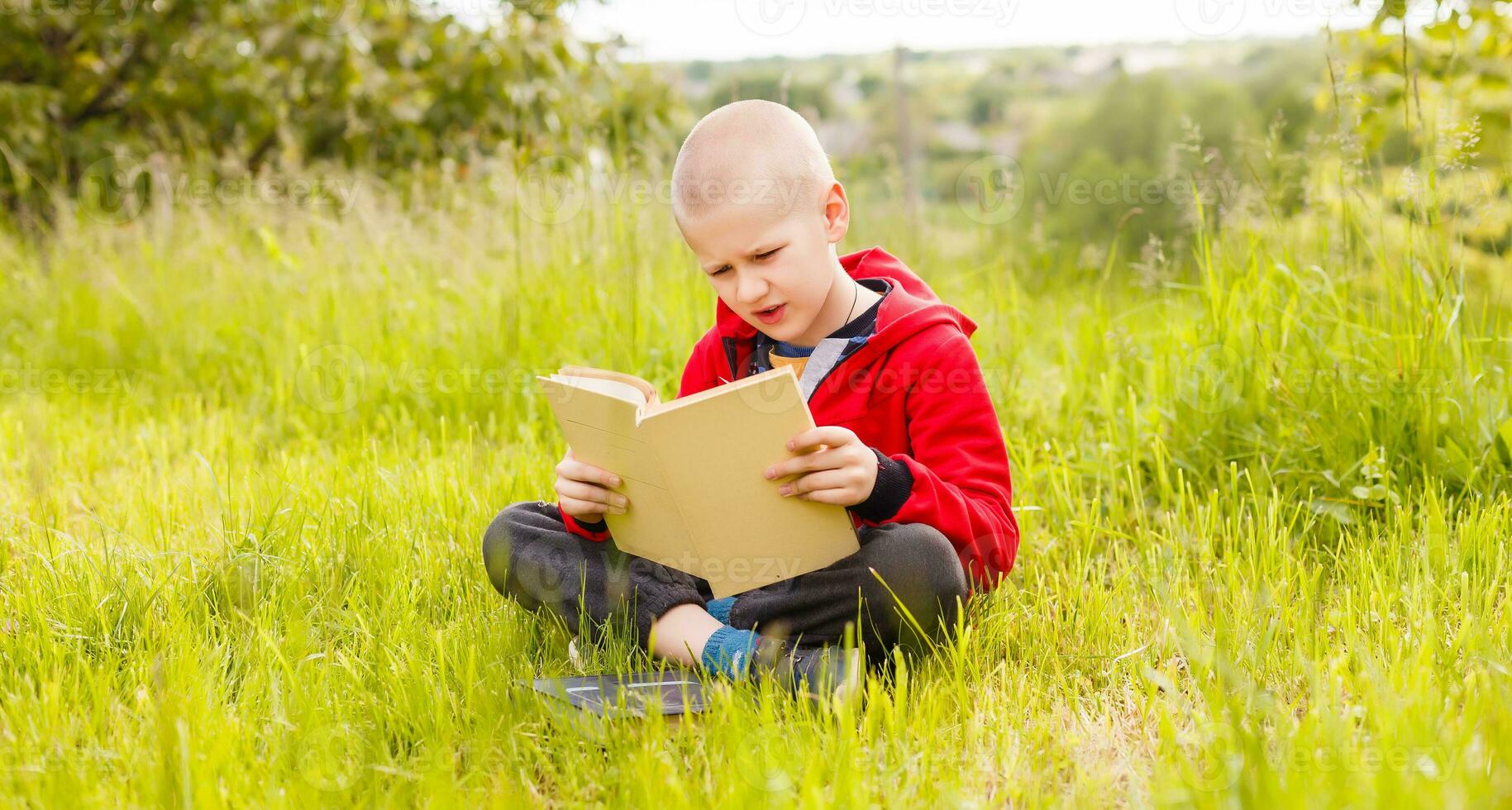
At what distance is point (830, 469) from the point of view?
5.24 ft

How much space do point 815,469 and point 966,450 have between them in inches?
14.3

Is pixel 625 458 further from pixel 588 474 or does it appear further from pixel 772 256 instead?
pixel 772 256

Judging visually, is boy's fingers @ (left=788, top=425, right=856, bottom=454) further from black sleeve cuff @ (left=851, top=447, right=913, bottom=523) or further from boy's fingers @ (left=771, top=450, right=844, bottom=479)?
black sleeve cuff @ (left=851, top=447, right=913, bottom=523)

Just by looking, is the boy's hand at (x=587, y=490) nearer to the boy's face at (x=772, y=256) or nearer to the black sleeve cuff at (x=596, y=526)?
the black sleeve cuff at (x=596, y=526)

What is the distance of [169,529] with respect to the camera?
2.34 metres

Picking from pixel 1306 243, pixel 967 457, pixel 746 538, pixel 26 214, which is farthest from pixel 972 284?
pixel 26 214

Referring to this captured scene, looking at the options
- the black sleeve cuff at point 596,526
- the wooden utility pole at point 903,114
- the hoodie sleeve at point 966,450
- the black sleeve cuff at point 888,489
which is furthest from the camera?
the wooden utility pole at point 903,114

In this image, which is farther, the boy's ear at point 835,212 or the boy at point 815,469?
the boy's ear at point 835,212

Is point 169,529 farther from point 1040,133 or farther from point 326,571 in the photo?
point 1040,133

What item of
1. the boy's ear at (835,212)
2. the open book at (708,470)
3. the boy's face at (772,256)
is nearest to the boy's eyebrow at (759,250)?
the boy's face at (772,256)

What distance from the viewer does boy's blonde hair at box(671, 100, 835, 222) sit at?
1.77 meters

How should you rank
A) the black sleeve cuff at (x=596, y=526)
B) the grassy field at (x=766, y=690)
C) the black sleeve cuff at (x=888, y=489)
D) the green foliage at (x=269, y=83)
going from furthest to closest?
1. the green foliage at (x=269, y=83)
2. the black sleeve cuff at (x=596, y=526)
3. the black sleeve cuff at (x=888, y=489)
4. the grassy field at (x=766, y=690)

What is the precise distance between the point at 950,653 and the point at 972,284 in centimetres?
254

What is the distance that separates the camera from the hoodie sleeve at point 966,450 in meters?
1.82
